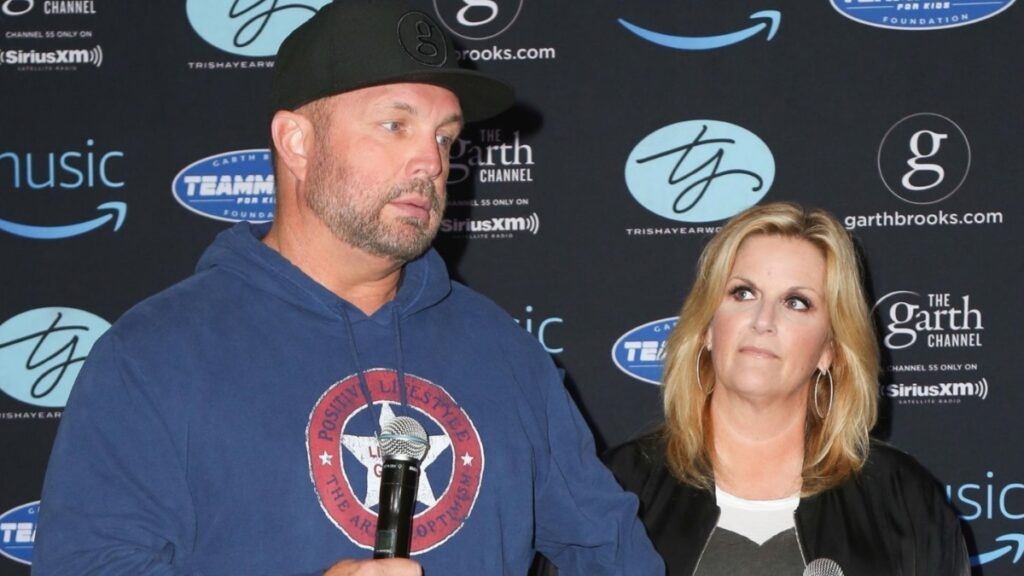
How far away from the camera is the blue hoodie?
50.6 inches

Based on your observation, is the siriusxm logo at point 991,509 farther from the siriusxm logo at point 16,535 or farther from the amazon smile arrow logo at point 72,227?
the siriusxm logo at point 16,535

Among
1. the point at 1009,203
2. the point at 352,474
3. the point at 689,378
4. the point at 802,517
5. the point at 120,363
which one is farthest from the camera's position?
the point at 1009,203

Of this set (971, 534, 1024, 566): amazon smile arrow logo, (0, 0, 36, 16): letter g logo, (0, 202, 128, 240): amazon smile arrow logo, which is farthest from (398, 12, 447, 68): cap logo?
(971, 534, 1024, 566): amazon smile arrow logo

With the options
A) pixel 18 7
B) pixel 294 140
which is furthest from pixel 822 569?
pixel 18 7

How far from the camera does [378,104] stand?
→ 1.49 metres

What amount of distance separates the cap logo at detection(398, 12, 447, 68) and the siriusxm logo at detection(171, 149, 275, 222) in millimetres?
1859

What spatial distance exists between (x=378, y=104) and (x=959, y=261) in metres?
2.28

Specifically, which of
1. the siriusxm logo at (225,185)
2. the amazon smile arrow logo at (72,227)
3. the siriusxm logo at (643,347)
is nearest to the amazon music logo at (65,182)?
the amazon smile arrow logo at (72,227)

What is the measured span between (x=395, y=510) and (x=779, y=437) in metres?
1.38

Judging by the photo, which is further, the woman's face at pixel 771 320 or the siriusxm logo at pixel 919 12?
the siriusxm logo at pixel 919 12

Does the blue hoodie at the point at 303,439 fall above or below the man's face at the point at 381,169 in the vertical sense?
below

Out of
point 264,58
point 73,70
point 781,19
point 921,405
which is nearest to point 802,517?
point 921,405

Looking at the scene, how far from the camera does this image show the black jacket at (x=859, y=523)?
2271 mm

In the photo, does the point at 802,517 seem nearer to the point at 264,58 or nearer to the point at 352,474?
the point at 352,474
